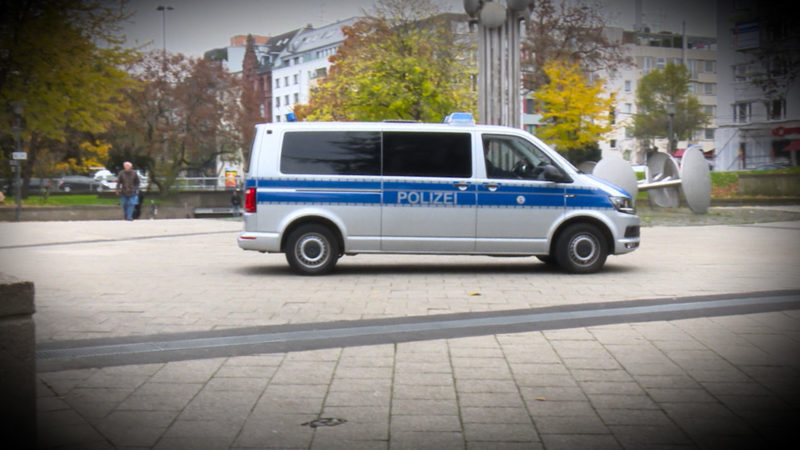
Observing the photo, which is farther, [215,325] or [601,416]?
[215,325]

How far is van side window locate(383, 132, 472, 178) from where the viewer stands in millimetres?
11062

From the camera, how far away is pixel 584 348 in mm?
6281

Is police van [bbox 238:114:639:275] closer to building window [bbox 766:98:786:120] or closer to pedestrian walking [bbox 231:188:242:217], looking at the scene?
building window [bbox 766:98:786:120]

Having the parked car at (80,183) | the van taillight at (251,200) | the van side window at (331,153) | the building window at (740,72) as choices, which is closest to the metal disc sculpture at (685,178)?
the van side window at (331,153)

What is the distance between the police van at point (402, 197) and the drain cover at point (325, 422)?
6.66m

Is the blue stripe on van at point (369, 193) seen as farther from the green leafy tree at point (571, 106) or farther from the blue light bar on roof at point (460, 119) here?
the green leafy tree at point (571, 106)


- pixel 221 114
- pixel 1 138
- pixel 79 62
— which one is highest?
pixel 221 114

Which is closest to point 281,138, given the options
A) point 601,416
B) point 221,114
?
point 601,416

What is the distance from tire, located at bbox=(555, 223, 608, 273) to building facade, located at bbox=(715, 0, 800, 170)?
22.4 ft

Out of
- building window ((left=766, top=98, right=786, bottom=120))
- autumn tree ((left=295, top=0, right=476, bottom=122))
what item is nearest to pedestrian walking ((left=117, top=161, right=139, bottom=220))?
autumn tree ((left=295, top=0, right=476, bottom=122))

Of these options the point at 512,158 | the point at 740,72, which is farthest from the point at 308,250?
the point at 740,72

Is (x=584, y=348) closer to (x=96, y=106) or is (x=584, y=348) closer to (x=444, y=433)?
(x=444, y=433)

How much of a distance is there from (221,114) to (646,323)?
4711 centimetres

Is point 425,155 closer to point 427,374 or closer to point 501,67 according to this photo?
point 427,374
